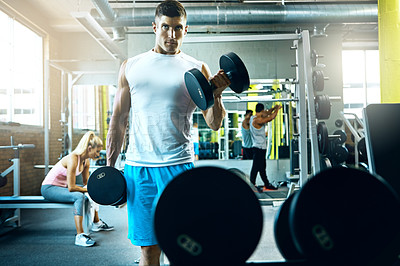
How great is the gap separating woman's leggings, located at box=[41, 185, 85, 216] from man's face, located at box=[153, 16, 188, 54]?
7.13 feet

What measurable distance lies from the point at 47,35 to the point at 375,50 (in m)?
6.58

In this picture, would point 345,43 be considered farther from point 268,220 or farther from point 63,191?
point 63,191

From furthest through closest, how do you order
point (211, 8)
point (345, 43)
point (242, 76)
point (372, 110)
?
1. point (345, 43)
2. point (211, 8)
3. point (242, 76)
4. point (372, 110)

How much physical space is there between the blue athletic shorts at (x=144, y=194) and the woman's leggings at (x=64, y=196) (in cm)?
195

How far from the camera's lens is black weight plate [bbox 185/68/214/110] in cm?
114

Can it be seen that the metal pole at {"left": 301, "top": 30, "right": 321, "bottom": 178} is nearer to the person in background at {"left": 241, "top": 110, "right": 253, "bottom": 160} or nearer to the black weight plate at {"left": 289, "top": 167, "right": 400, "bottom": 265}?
the person in background at {"left": 241, "top": 110, "right": 253, "bottom": 160}

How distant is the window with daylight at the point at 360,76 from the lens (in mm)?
7395

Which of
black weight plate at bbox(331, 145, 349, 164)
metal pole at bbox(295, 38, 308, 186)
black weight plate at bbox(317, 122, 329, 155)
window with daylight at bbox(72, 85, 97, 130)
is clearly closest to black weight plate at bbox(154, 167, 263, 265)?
metal pole at bbox(295, 38, 308, 186)

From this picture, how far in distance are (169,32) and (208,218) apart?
0.92 meters

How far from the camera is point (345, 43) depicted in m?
7.10

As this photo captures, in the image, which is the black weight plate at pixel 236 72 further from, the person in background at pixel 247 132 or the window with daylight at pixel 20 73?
the window with daylight at pixel 20 73

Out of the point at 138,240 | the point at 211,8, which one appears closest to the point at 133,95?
the point at 138,240

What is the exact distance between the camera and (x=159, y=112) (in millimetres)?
1330

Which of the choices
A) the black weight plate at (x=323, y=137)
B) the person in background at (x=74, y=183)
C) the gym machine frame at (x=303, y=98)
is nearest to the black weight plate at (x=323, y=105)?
the black weight plate at (x=323, y=137)
